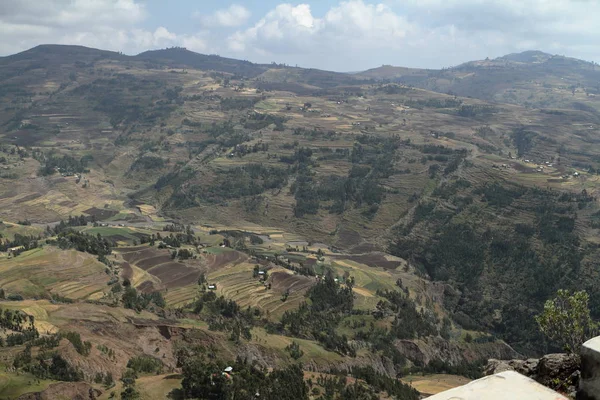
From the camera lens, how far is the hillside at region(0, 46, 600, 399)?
55.8 m

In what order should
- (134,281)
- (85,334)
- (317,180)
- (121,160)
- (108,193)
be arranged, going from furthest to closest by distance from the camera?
(121,160), (108,193), (317,180), (134,281), (85,334)

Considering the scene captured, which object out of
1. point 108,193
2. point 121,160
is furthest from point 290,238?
point 121,160

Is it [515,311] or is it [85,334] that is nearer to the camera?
A: [85,334]

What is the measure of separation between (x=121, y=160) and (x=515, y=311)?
158 metres

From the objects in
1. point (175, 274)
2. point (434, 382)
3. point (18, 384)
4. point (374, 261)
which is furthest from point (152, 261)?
point (434, 382)

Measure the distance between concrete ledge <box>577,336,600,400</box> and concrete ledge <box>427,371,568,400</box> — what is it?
4.63 feet

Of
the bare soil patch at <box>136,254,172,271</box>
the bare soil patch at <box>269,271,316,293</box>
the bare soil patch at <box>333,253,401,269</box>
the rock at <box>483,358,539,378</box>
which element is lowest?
the bare soil patch at <box>333,253,401,269</box>

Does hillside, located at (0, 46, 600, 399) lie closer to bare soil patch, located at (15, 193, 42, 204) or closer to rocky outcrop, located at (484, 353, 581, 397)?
bare soil patch, located at (15, 193, 42, 204)

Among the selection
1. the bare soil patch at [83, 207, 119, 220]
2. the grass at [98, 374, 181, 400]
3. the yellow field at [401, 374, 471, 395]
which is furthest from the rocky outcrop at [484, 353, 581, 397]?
the bare soil patch at [83, 207, 119, 220]

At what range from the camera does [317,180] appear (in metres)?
151

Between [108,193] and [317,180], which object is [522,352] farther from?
[108,193]

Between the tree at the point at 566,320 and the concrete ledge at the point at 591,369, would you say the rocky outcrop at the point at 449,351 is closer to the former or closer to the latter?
the tree at the point at 566,320

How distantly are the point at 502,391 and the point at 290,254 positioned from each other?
336 feet

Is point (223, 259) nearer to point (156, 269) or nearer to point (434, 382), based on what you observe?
point (156, 269)
